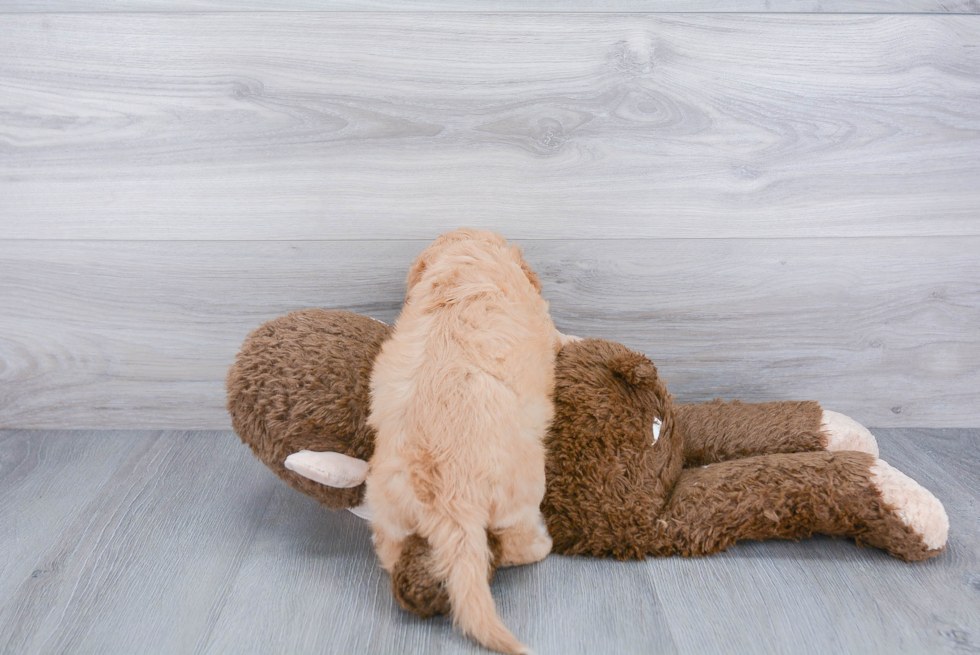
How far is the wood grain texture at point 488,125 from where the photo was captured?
1031 millimetres

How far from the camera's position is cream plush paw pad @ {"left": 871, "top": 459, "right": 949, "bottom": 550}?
0.84m

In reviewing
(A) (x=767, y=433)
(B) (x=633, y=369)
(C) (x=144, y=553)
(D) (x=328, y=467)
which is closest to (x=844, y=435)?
(A) (x=767, y=433)

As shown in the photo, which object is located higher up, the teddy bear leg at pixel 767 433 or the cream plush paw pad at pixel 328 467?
the teddy bear leg at pixel 767 433

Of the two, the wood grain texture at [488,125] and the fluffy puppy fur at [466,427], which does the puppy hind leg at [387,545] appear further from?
the wood grain texture at [488,125]

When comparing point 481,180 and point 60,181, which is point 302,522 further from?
point 60,181

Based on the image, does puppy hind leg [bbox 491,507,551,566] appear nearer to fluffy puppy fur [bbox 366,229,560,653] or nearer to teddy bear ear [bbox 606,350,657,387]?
fluffy puppy fur [bbox 366,229,560,653]

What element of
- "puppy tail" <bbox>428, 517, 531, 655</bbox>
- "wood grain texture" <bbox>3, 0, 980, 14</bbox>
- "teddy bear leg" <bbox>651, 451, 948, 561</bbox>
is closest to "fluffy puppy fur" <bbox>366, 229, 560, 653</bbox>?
"puppy tail" <bbox>428, 517, 531, 655</bbox>

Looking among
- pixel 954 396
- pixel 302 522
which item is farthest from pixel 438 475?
pixel 954 396

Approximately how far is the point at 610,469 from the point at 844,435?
38 cm

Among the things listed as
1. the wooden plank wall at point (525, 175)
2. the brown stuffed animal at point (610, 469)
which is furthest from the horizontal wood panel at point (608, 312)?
the brown stuffed animal at point (610, 469)

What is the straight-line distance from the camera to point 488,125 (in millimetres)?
1054

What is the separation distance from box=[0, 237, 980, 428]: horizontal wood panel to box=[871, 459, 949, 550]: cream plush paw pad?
333 millimetres

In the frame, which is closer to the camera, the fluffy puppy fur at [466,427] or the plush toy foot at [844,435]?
the fluffy puppy fur at [466,427]

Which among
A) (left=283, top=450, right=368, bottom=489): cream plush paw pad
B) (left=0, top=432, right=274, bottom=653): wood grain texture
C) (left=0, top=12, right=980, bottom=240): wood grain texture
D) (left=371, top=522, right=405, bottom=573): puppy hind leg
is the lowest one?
(left=0, top=432, right=274, bottom=653): wood grain texture
